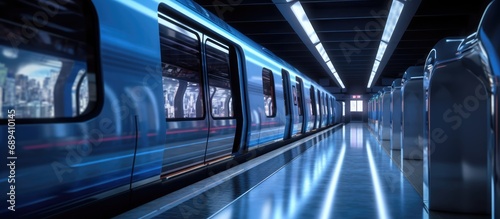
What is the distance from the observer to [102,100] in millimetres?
3359

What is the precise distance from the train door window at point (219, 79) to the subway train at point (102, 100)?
0.03m

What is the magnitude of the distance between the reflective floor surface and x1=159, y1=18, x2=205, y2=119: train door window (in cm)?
124

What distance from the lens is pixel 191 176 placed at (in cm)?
534

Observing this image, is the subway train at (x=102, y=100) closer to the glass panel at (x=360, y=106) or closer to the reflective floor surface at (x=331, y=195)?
the reflective floor surface at (x=331, y=195)

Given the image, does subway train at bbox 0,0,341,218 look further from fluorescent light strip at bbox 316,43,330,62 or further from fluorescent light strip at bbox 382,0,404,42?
fluorescent light strip at bbox 316,43,330,62

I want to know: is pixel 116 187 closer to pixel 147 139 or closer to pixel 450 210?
pixel 147 139

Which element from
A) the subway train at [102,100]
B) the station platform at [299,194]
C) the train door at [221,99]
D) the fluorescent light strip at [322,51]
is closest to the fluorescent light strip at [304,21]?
the fluorescent light strip at [322,51]

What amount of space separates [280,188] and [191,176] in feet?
3.56

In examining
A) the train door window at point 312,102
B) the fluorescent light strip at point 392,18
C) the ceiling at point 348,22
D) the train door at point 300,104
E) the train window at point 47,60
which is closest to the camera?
the train window at point 47,60

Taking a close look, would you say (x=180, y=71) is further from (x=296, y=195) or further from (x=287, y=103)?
(x=287, y=103)

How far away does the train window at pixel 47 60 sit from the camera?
8.64 ft

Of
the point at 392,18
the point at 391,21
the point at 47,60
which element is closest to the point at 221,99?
the point at 47,60

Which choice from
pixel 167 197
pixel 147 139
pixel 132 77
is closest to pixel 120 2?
pixel 132 77

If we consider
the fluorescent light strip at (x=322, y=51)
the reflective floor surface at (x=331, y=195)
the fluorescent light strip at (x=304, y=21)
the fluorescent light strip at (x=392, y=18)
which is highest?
the fluorescent light strip at (x=322, y=51)
